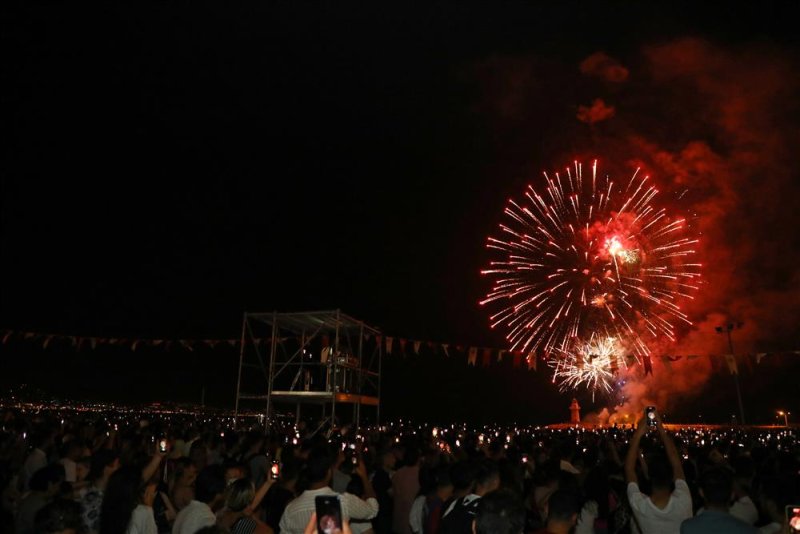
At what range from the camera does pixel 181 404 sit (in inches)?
2096

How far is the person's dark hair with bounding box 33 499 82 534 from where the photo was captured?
4430 millimetres

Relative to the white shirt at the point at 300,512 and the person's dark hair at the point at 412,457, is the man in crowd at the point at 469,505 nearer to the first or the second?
the white shirt at the point at 300,512

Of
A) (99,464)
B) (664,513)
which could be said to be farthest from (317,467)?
(99,464)

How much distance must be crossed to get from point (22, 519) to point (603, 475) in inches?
249

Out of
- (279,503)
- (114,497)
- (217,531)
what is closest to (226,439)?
(279,503)

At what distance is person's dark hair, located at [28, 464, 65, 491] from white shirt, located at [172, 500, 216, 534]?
6.47ft

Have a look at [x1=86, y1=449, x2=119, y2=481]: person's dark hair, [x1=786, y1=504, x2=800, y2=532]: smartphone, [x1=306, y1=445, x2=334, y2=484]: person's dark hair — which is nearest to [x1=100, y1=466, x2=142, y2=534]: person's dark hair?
[x1=306, y1=445, x2=334, y2=484]: person's dark hair

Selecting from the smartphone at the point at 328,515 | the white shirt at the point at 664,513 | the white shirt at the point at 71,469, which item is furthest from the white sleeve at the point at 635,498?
the white shirt at the point at 71,469

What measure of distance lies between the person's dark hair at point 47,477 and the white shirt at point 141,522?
176 cm

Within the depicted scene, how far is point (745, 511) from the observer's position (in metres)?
6.57

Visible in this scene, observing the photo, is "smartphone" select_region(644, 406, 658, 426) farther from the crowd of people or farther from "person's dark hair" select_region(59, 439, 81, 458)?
"person's dark hair" select_region(59, 439, 81, 458)

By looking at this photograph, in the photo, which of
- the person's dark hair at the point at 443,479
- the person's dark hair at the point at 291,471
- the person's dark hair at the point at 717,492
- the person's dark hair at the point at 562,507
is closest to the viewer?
the person's dark hair at the point at 562,507

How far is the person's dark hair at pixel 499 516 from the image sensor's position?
13.2 ft

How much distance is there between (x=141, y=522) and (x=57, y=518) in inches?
55.6
